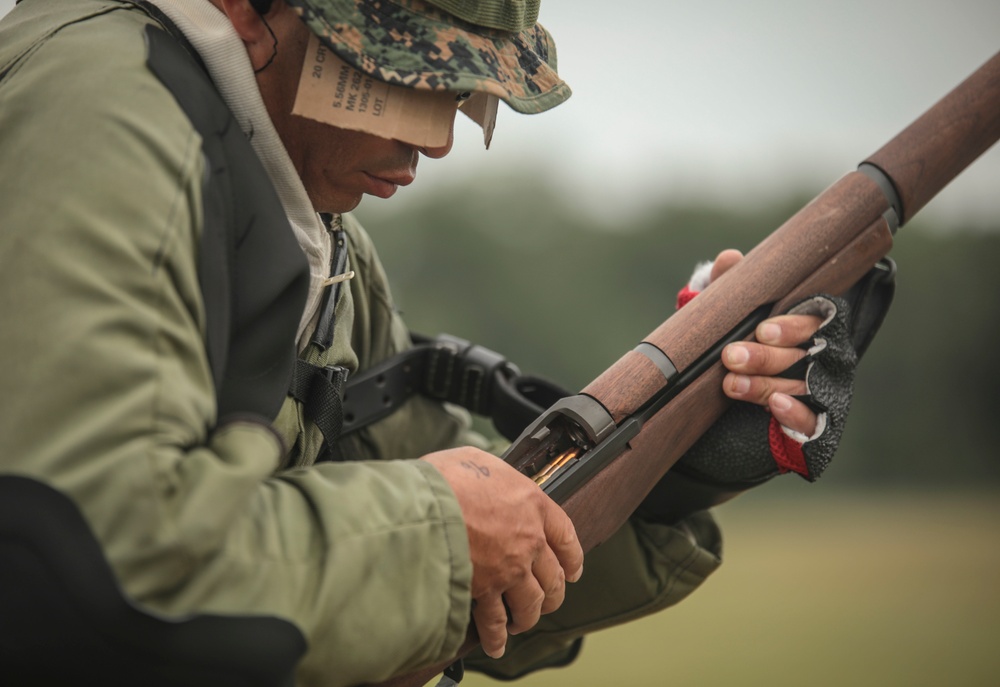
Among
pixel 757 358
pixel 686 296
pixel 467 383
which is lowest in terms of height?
pixel 467 383

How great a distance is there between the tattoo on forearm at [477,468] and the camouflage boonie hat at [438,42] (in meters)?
0.68

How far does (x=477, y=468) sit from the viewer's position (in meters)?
1.76

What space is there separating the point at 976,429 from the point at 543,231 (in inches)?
286

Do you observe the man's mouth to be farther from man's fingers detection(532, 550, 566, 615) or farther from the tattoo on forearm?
man's fingers detection(532, 550, 566, 615)

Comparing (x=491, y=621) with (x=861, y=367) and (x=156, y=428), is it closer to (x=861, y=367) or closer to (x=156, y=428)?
(x=156, y=428)

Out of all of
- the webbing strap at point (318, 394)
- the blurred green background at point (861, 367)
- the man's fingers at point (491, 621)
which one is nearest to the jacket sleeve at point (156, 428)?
the man's fingers at point (491, 621)

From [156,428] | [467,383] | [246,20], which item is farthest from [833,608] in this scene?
[156,428]

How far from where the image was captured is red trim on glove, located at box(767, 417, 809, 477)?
2.39 meters

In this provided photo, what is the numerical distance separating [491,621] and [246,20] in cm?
125

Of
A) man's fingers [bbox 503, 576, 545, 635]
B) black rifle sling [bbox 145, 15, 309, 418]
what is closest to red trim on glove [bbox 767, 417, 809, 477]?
man's fingers [bbox 503, 576, 545, 635]

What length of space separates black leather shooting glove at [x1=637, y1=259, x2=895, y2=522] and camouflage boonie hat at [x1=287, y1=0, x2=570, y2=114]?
3.05ft

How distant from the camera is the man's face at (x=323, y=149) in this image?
1873 millimetres

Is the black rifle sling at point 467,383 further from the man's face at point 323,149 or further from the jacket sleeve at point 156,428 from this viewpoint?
the jacket sleeve at point 156,428

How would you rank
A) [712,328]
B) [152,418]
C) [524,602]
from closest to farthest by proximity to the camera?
[152,418]
[524,602]
[712,328]
